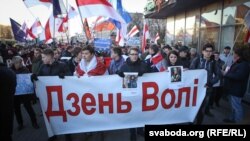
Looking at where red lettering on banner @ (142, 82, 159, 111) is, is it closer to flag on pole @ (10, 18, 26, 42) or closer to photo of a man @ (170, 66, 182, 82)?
photo of a man @ (170, 66, 182, 82)

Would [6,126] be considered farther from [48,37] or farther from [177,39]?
[177,39]

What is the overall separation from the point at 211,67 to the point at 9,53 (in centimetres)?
1063

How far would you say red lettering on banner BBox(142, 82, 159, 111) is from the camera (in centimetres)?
468

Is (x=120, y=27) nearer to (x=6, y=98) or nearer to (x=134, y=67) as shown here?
(x=134, y=67)

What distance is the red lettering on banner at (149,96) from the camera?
4679 millimetres

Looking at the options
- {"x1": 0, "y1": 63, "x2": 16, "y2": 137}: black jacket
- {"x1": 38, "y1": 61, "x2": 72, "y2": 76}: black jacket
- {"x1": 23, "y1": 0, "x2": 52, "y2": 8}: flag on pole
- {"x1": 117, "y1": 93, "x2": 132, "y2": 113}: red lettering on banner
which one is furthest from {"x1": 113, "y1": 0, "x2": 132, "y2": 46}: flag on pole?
{"x1": 0, "y1": 63, "x2": 16, "y2": 137}: black jacket

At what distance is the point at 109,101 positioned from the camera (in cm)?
460

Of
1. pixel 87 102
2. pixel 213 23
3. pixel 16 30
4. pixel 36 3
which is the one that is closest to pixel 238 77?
pixel 87 102

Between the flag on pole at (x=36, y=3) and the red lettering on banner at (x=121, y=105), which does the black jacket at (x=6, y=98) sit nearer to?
the red lettering on banner at (x=121, y=105)

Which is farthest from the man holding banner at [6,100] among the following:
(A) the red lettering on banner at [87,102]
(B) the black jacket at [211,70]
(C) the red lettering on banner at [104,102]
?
(B) the black jacket at [211,70]

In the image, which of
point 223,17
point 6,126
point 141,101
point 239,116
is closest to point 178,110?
point 141,101

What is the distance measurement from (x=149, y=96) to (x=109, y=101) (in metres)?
0.73

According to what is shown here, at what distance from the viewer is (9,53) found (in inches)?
508

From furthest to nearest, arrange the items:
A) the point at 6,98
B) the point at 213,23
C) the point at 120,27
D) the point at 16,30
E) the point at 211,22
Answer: the point at 16,30 → the point at 211,22 → the point at 213,23 → the point at 120,27 → the point at 6,98
